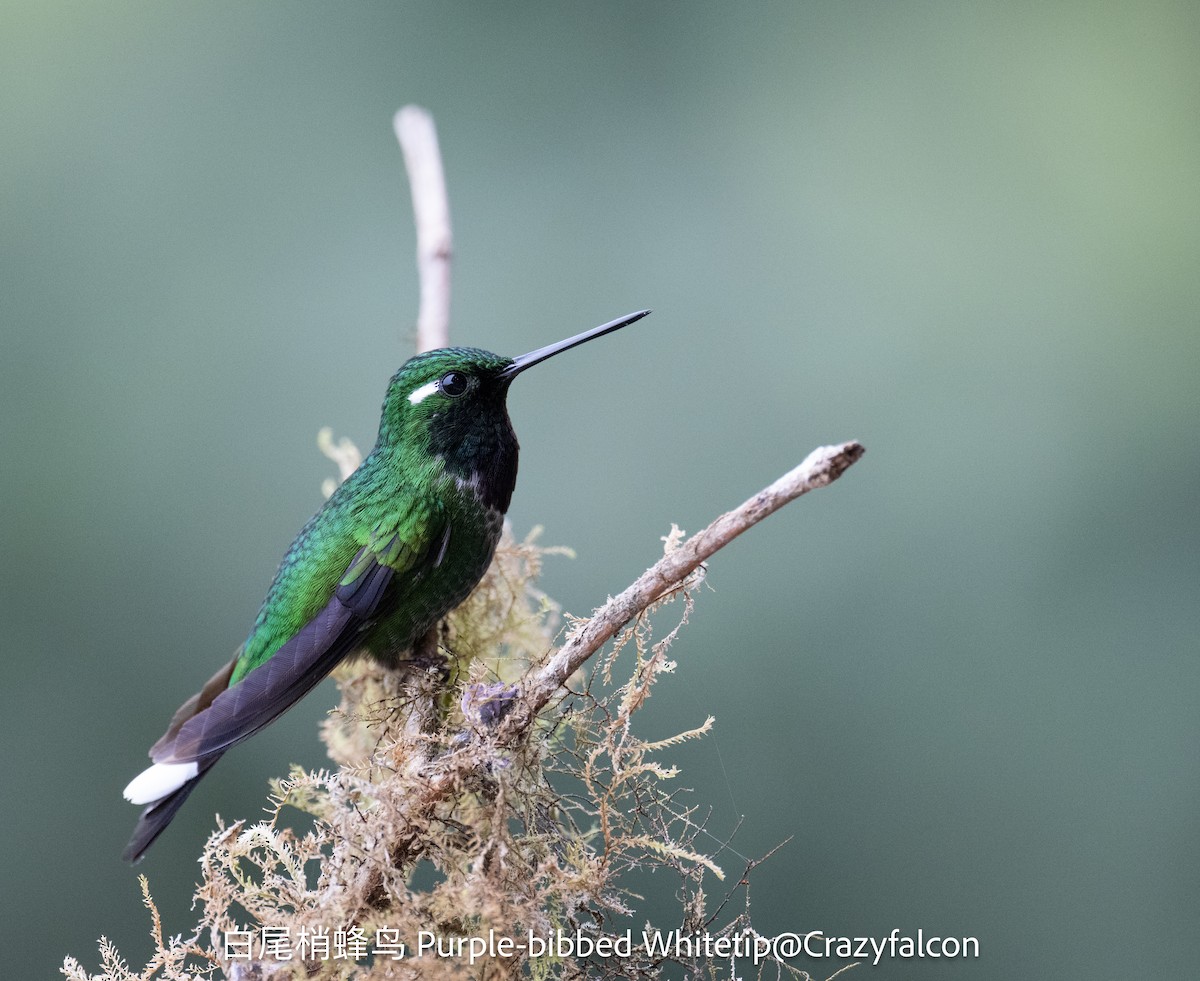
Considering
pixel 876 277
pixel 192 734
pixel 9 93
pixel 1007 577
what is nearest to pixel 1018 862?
pixel 1007 577

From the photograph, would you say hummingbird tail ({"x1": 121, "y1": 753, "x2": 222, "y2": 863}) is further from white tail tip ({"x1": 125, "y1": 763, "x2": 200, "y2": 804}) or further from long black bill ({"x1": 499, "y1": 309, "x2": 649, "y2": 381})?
long black bill ({"x1": 499, "y1": 309, "x2": 649, "y2": 381})

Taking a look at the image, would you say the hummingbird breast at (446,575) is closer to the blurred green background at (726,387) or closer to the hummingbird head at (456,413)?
the hummingbird head at (456,413)

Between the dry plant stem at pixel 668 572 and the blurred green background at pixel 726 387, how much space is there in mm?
1224

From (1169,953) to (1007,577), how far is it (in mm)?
841

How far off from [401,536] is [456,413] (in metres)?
0.19

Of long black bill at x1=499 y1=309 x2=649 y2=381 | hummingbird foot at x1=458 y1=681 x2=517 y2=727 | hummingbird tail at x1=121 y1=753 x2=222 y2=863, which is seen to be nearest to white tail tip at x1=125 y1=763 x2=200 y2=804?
hummingbird tail at x1=121 y1=753 x2=222 y2=863

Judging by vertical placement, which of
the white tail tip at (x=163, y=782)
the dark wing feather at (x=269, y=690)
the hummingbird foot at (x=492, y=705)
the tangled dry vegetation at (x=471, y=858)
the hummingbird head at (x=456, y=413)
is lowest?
the tangled dry vegetation at (x=471, y=858)

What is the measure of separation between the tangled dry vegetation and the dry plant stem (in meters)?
0.04

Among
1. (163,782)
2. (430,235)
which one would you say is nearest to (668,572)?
(163,782)

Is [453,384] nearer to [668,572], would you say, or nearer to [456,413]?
[456,413]

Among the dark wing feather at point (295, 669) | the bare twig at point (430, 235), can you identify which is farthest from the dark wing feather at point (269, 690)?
the bare twig at point (430, 235)

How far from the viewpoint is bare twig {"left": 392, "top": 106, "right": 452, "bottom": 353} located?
2.00 metres

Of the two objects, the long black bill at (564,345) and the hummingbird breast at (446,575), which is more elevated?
the long black bill at (564,345)

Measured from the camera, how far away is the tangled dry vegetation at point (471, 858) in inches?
44.9
